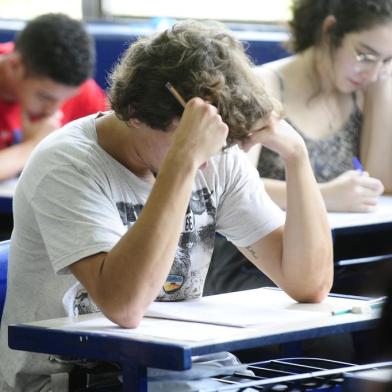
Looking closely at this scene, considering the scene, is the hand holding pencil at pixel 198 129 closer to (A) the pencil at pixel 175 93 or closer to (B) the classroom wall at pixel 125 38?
(A) the pencil at pixel 175 93

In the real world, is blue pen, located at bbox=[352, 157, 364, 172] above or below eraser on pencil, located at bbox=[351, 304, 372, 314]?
below

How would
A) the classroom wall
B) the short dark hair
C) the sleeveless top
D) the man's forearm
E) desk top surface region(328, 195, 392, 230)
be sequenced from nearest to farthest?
the man's forearm < desk top surface region(328, 195, 392, 230) < the sleeveless top < the short dark hair < the classroom wall

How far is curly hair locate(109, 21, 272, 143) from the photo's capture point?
190 cm

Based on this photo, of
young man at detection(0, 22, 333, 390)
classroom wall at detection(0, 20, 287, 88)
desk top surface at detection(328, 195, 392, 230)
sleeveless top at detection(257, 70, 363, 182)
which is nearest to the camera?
young man at detection(0, 22, 333, 390)

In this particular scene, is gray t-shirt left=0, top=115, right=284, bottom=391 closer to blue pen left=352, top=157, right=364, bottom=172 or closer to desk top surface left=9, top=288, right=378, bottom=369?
desk top surface left=9, top=288, right=378, bottom=369

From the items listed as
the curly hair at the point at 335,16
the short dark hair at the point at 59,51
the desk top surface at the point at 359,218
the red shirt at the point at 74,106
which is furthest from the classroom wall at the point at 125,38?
the desk top surface at the point at 359,218

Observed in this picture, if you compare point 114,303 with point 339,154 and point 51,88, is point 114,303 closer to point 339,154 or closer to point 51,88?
point 339,154

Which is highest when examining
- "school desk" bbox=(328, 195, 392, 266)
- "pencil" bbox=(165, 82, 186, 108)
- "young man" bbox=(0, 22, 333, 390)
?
"pencil" bbox=(165, 82, 186, 108)

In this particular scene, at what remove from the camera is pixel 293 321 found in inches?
71.6

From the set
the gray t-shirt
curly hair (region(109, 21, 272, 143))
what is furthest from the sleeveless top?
curly hair (region(109, 21, 272, 143))

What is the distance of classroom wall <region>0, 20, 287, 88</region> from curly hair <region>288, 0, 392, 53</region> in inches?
40.7

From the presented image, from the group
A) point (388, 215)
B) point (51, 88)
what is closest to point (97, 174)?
point (388, 215)

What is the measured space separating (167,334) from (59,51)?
2283 mm

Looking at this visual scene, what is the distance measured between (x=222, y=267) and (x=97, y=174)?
1059mm
